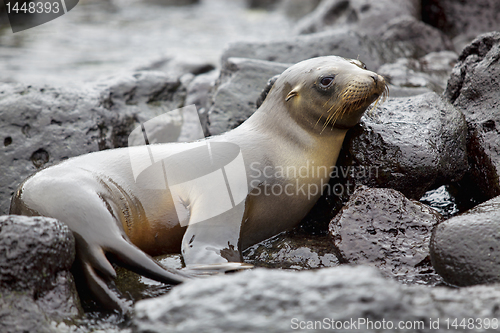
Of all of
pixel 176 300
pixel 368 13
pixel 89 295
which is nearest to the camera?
pixel 176 300

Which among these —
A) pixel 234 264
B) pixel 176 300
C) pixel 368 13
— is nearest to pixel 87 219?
pixel 234 264

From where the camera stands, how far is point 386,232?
12.1 ft

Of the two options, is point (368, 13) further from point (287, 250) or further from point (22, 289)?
point (22, 289)

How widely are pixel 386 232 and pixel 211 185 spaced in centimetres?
144

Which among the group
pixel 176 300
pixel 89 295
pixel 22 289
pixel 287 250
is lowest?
pixel 287 250

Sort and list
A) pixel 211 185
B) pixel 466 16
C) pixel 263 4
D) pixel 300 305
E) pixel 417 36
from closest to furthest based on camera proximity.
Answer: pixel 300 305, pixel 211 185, pixel 417 36, pixel 466 16, pixel 263 4

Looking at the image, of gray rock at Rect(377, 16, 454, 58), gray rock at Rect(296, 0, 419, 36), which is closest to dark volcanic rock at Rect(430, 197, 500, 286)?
gray rock at Rect(377, 16, 454, 58)

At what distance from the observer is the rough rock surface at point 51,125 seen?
4941 mm

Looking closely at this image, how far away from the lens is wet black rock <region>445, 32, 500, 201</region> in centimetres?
438

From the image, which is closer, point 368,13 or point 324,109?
point 324,109

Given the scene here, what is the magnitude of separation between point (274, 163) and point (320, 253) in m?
0.86

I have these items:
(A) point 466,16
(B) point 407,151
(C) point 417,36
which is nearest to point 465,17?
(A) point 466,16

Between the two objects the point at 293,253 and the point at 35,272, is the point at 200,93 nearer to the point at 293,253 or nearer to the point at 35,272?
the point at 293,253

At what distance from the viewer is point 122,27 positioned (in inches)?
725
